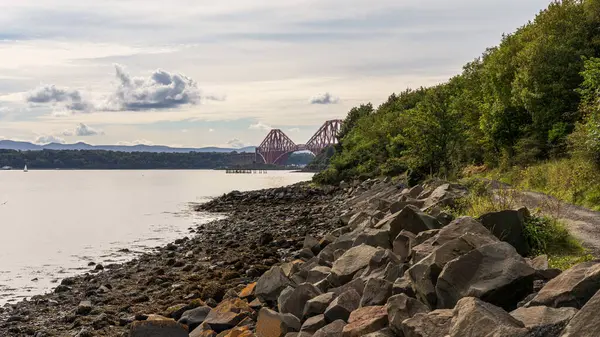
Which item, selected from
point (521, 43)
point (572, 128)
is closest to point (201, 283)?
point (572, 128)

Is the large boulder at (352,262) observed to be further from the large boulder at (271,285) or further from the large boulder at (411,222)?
the large boulder at (271,285)

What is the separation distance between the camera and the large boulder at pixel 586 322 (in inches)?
216

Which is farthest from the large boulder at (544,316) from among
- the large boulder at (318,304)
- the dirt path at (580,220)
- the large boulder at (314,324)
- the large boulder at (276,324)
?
the dirt path at (580,220)

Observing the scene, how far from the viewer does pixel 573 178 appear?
2248cm

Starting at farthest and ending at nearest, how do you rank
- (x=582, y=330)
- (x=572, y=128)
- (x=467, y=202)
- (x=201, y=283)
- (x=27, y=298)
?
(x=572, y=128)
(x=27, y=298)
(x=201, y=283)
(x=467, y=202)
(x=582, y=330)

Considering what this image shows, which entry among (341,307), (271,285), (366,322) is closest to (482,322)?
(366,322)

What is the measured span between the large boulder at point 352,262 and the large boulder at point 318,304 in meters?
1.04

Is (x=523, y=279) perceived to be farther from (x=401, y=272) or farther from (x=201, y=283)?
(x=201, y=283)

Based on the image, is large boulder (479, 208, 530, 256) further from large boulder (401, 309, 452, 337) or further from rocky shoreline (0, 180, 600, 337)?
large boulder (401, 309, 452, 337)

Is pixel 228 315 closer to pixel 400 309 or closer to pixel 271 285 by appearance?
pixel 271 285

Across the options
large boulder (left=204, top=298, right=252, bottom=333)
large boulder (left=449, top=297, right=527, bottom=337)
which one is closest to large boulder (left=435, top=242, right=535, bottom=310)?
large boulder (left=449, top=297, right=527, bottom=337)

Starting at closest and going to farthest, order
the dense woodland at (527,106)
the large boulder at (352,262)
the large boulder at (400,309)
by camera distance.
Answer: the large boulder at (400,309) → the large boulder at (352,262) → the dense woodland at (527,106)

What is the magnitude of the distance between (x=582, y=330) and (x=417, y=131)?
32797 mm

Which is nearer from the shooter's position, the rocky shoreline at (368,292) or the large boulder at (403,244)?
the rocky shoreline at (368,292)
